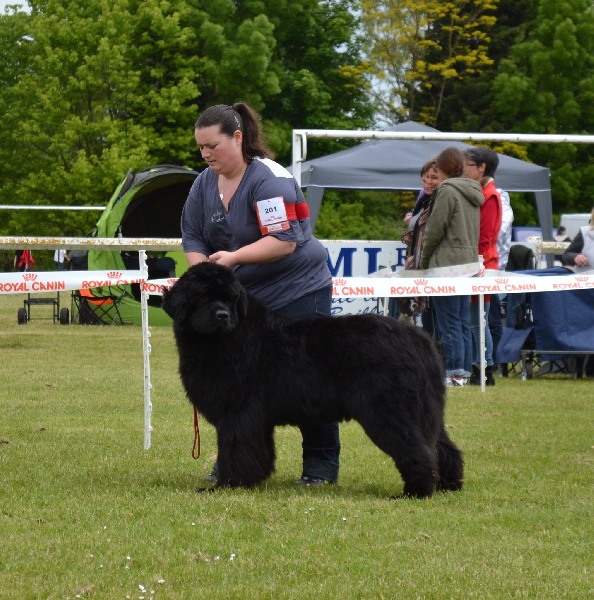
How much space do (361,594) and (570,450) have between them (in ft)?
12.7

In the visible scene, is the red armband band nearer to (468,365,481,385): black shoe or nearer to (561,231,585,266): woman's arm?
(468,365,481,385): black shoe

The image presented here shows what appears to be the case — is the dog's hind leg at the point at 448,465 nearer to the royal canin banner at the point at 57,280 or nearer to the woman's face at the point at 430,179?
the royal canin banner at the point at 57,280

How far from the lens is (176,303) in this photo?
5.26 metres

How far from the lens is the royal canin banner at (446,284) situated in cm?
898

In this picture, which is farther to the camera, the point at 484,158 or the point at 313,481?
the point at 484,158

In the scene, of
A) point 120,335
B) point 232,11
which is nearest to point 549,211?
point 120,335

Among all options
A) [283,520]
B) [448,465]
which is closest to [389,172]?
[448,465]

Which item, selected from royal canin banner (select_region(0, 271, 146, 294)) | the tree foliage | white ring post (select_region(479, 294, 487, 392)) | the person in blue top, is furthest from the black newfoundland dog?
the tree foliage

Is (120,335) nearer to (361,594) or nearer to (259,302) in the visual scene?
(259,302)

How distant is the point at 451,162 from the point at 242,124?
15.8 feet

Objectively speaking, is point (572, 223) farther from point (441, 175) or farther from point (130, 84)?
point (441, 175)

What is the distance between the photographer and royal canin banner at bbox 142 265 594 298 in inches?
353

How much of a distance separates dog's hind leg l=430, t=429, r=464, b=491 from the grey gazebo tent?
8.74 metres

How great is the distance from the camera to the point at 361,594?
3713mm
